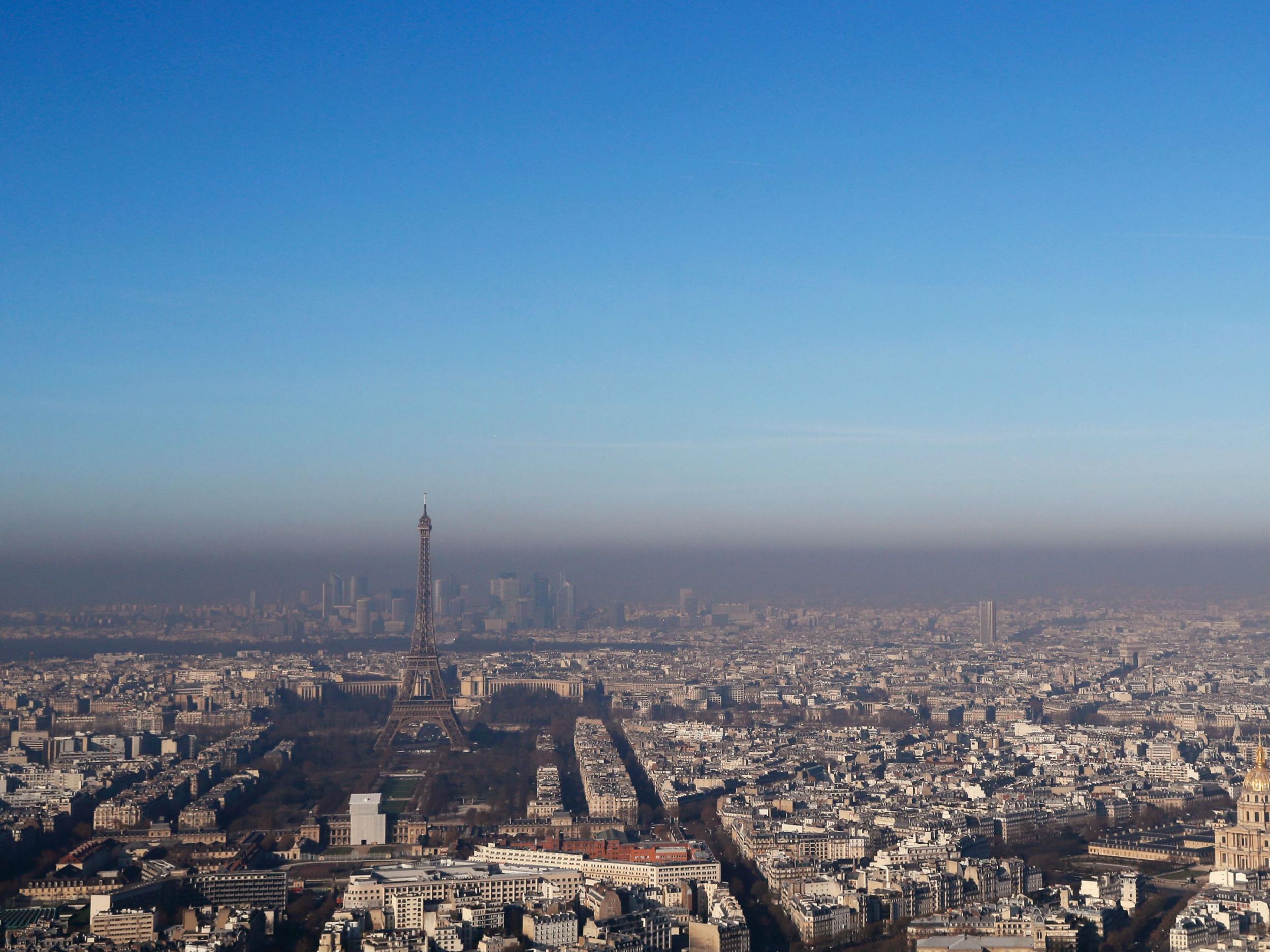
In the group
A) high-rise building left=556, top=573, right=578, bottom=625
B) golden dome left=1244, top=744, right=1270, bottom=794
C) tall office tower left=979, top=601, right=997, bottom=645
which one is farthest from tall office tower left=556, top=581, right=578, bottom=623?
golden dome left=1244, top=744, right=1270, bottom=794

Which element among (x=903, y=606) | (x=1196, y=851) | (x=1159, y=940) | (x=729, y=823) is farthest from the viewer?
(x=903, y=606)

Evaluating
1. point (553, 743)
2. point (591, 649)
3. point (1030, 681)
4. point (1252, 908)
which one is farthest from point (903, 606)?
point (1252, 908)

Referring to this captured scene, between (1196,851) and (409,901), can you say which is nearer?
(409,901)

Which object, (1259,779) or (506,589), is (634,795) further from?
(506,589)

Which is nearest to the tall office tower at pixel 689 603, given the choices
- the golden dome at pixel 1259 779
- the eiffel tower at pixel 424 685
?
the eiffel tower at pixel 424 685

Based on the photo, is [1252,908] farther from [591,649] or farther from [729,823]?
[591,649]

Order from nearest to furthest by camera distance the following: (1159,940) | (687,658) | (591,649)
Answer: (1159,940), (687,658), (591,649)
